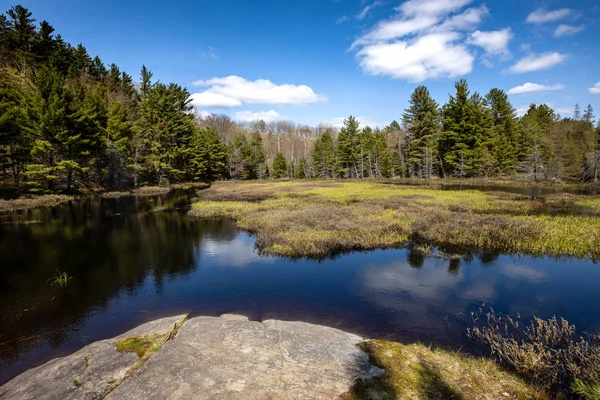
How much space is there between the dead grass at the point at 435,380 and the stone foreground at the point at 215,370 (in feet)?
1.07

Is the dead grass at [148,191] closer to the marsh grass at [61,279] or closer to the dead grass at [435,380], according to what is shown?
the marsh grass at [61,279]

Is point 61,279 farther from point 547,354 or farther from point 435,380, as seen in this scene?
point 547,354

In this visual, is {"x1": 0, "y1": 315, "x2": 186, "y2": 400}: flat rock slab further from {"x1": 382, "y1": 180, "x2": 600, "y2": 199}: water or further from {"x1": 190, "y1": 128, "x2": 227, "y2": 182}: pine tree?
{"x1": 190, "y1": 128, "x2": 227, "y2": 182}: pine tree

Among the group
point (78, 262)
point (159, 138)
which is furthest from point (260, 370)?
point (159, 138)

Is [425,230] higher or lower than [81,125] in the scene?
lower

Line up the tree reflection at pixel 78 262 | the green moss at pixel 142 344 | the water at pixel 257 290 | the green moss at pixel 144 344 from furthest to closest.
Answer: the tree reflection at pixel 78 262 < the water at pixel 257 290 < the green moss at pixel 142 344 < the green moss at pixel 144 344

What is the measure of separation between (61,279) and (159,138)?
5526 cm

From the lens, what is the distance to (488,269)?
1444 centimetres

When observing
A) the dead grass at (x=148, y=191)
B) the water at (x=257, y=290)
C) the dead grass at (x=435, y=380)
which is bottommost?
the water at (x=257, y=290)

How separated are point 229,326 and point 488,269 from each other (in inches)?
490

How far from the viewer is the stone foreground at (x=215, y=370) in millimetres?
5695

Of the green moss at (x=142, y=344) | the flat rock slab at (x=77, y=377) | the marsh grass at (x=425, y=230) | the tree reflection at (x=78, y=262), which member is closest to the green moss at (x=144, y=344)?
the green moss at (x=142, y=344)

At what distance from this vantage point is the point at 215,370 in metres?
6.27

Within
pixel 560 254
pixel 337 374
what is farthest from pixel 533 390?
pixel 560 254
